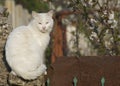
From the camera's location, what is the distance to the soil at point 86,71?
13.4 feet

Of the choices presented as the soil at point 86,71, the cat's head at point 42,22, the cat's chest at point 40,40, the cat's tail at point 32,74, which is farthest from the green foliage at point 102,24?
the cat's tail at point 32,74

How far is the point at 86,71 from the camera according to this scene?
4164 millimetres

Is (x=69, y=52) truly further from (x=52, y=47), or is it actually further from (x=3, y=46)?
(x=3, y=46)

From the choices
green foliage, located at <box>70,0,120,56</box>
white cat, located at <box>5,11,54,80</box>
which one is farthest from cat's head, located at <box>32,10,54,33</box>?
green foliage, located at <box>70,0,120,56</box>

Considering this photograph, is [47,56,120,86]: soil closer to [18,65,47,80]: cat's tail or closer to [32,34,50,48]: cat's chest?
[18,65,47,80]: cat's tail

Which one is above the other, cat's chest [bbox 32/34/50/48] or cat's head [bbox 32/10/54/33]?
cat's head [bbox 32/10/54/33]

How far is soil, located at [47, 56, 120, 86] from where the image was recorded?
160 inches

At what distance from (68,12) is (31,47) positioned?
13.9 feet

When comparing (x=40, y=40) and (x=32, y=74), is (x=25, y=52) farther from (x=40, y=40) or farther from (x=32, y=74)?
(x=40, y=40)

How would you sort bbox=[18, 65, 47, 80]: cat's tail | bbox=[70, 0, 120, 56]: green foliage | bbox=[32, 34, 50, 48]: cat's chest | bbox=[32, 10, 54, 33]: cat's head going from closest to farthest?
bbox=[18, 65, 47, 80]: cat's tail < bbox=[32, 34, 50, 48]: cat's chest < bbox=[32, 10, 54, 33]: cat's head < bbox=[70, 0, 120, 56]: green foliage

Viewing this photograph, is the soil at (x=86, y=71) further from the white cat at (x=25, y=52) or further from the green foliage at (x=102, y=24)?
the green foliage at (x=102, y=24)

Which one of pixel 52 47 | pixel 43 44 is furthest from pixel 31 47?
pixel 52 47

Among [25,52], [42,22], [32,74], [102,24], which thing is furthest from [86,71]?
[102,24]

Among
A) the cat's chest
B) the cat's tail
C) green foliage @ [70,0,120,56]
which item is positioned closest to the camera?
the cat's tail
